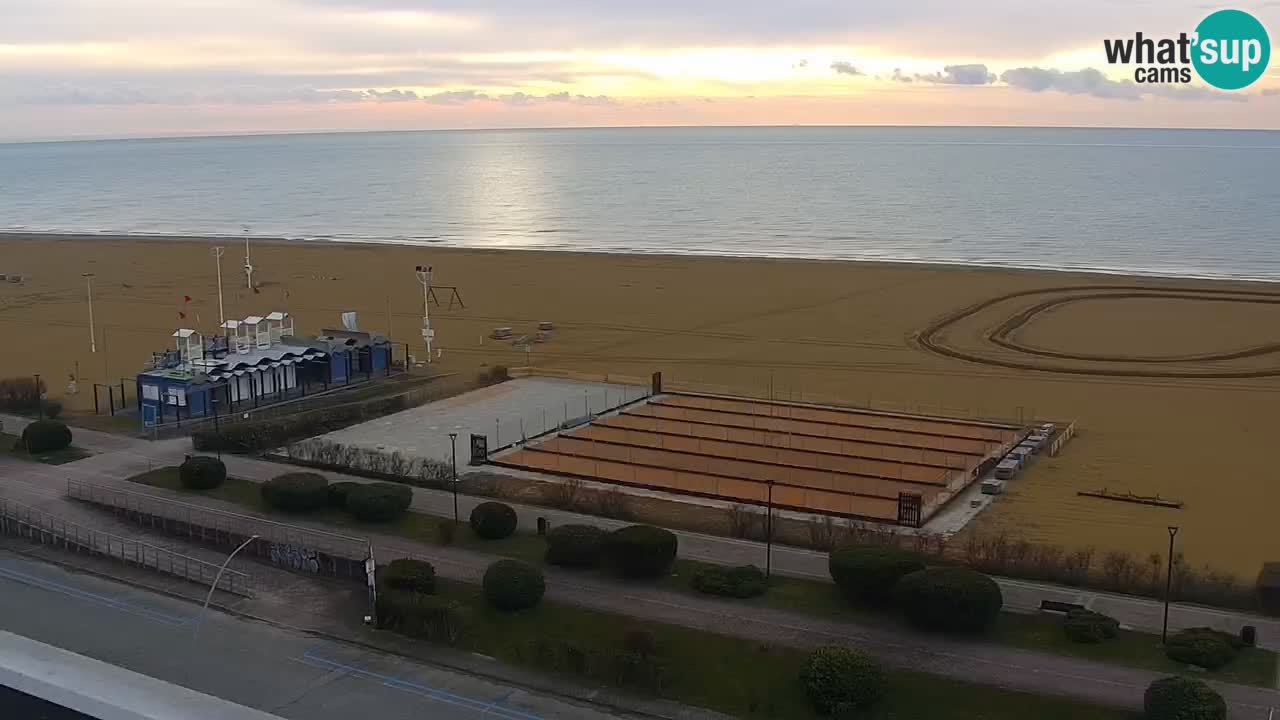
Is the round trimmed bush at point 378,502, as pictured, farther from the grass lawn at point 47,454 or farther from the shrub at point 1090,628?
the shrub at point 1090,628

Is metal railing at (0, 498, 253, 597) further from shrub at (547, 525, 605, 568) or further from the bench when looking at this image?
the bench

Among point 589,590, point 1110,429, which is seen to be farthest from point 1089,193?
point 589,590

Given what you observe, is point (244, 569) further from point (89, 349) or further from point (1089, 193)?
point (1089, 193)

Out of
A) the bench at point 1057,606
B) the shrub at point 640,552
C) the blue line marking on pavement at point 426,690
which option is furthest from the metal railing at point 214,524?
the bench at point 1057,606

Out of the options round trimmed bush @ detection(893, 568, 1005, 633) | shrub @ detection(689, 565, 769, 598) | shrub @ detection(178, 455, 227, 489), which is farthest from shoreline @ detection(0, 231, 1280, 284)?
round trimmed bush @ detection(893, 568, 1005, 633)

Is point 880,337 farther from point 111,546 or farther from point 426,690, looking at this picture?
point 426,690

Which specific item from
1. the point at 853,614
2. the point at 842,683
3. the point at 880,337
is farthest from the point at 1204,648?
the point at 880,337
